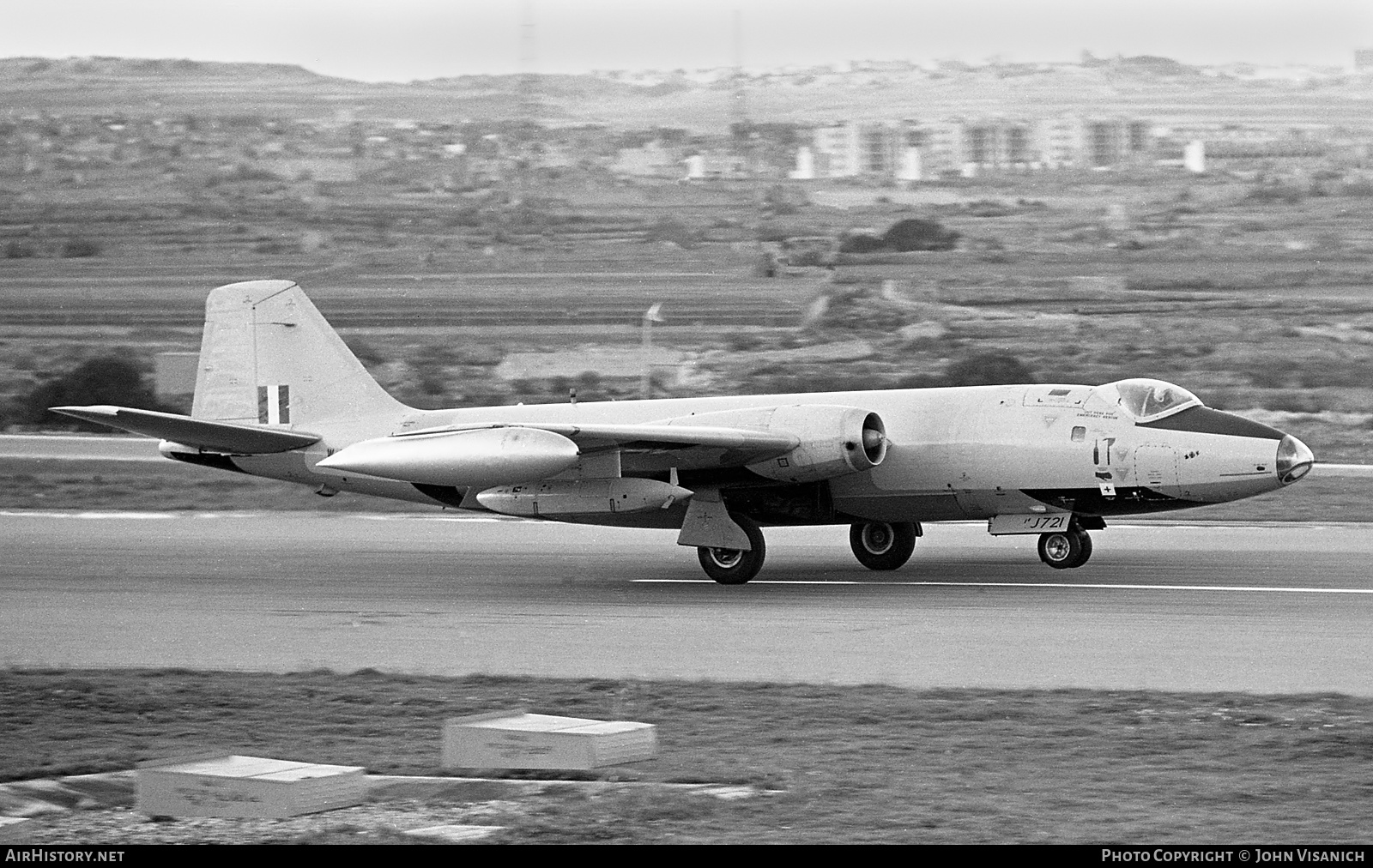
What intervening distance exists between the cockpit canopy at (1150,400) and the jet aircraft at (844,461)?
2cm

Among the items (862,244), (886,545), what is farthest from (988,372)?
(886,545)

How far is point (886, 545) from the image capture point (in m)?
21.6

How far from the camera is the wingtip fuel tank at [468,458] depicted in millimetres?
19000

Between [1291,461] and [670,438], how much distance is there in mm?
7305

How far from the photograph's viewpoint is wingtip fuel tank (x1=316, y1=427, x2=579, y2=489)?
62.3ft

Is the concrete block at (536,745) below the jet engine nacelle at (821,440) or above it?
below

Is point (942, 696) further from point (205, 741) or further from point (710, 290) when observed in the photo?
point (710, 290)

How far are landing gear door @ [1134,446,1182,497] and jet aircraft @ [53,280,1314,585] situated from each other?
20 millimetres

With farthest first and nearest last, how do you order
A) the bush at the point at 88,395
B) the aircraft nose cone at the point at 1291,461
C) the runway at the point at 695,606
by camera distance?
the bush at the point at 88,395 → the aircraft nose cone at the point at 1291,461 → the runway at the point at 695,606

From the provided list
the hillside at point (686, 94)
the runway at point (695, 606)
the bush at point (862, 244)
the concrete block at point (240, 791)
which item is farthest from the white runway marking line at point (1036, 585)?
the hillside at point (686, 94)

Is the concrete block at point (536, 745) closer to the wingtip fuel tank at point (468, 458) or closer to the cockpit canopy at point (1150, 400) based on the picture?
the wingtip fuel tank at point (468, 458)

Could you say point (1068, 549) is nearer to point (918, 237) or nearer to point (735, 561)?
point (735, 561)

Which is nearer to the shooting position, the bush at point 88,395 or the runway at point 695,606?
the runway at point 695,606
